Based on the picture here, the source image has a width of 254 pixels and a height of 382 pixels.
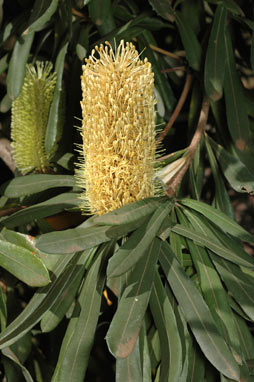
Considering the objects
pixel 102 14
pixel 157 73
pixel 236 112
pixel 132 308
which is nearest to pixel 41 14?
pixel 102 14

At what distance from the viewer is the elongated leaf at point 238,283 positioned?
779 mm

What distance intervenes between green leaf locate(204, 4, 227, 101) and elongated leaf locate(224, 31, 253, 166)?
0.02m

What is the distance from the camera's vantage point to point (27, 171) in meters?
1.12

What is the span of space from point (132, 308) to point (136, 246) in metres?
0.09

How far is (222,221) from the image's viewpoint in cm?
83

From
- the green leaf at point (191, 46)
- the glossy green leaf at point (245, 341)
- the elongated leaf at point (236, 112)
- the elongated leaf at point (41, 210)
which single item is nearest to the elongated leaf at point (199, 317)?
the glossy green leaf at point (245, 341)

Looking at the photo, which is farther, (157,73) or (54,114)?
(157,73)

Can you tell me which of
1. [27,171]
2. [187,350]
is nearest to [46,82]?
[27,171]

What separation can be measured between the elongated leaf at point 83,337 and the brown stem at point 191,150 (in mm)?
201

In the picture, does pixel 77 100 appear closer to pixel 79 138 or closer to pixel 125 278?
pixel 79 138

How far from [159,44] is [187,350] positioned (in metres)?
0.89

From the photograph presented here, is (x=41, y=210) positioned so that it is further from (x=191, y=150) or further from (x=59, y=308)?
(x=191, y=150)

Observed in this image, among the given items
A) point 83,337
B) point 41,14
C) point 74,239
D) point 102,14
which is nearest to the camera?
point 74,239

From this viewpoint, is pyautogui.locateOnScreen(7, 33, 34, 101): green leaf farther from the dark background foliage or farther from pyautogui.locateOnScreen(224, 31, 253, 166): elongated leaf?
pyautogui.locateOnScreen(224, 31, 253, 166): elongated leaf
